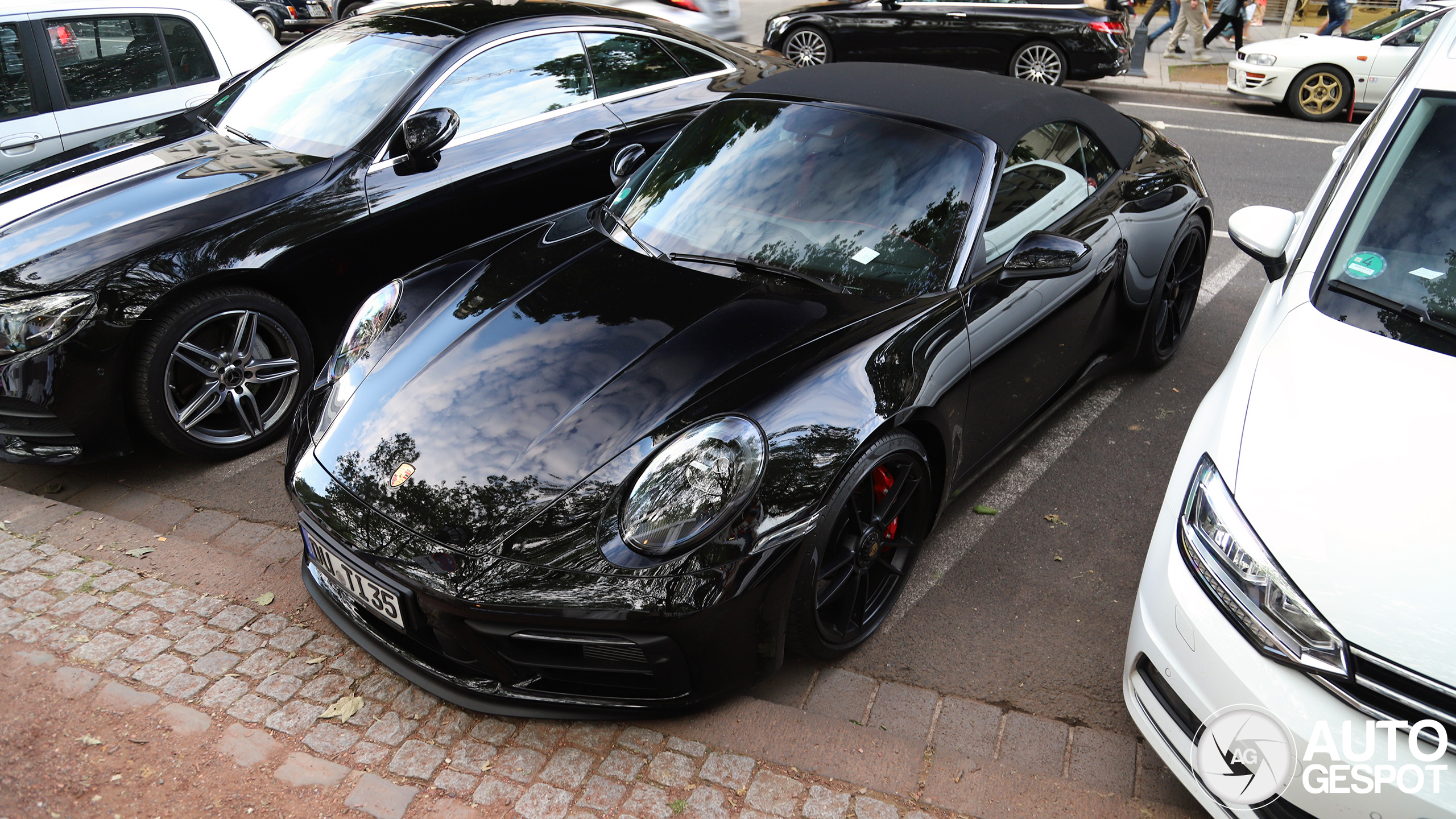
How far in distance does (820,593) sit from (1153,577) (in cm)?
92

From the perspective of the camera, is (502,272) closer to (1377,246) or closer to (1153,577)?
(1153,577)

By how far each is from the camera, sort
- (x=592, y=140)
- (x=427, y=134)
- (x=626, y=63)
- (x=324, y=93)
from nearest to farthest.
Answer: (x=427, y=134) → (x=324, y=93) → (x=592, y=140) → (x=626, y=63)

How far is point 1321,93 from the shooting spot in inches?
419

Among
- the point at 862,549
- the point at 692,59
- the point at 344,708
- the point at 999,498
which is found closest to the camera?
the point at 344,708

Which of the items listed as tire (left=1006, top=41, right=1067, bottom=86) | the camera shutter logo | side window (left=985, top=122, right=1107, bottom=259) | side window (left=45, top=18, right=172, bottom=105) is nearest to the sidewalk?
tire (left=1006, top=41, right=1067, bottom=86)

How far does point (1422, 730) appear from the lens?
6.20 feet

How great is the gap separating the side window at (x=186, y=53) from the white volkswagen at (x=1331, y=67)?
10.5 meters

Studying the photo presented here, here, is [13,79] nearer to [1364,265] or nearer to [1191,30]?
[1364,265]

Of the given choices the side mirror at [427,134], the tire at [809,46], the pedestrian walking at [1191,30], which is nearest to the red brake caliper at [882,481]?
the side mirror at [427,134]

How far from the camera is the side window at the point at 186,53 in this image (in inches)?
232

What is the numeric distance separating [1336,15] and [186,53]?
14.9m

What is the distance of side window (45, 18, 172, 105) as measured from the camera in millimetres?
5578

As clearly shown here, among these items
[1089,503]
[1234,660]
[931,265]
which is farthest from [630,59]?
[1234,660]
